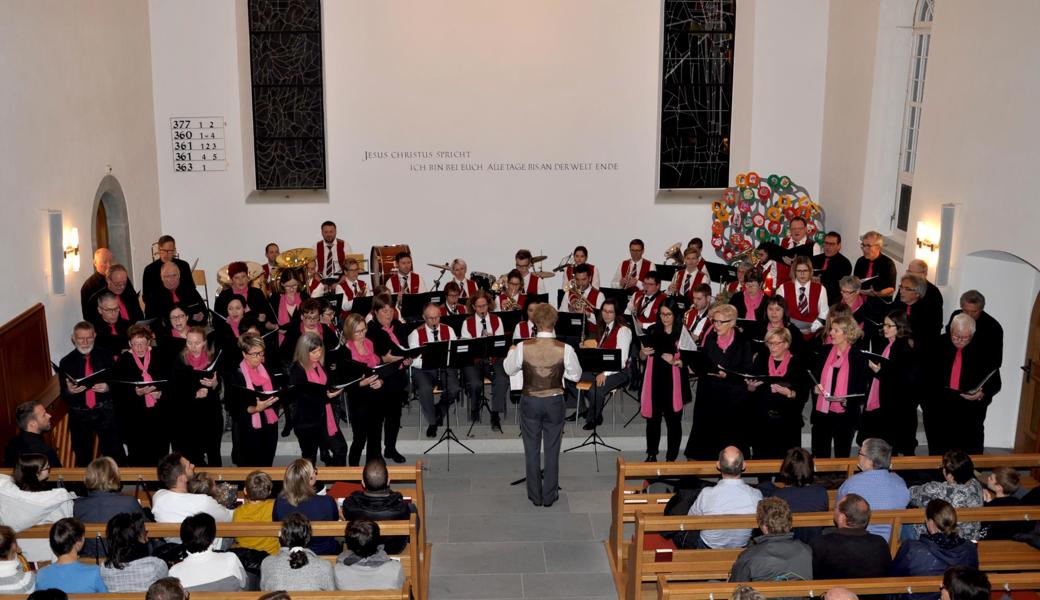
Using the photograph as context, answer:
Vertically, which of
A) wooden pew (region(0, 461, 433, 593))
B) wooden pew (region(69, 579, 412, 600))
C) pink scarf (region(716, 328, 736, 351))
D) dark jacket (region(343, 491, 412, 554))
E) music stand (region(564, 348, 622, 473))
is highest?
pink scarf (region(716, 328, 736, 351))

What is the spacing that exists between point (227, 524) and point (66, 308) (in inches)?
223

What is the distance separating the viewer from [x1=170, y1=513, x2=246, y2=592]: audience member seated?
5641 mm

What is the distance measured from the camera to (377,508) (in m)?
6.53

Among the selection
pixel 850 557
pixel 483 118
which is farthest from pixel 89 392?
pixel 483 118

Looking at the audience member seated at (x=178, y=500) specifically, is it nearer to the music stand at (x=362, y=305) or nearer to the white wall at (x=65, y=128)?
the white wall at (x=65, y=128)

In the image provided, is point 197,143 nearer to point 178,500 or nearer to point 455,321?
point 455,321

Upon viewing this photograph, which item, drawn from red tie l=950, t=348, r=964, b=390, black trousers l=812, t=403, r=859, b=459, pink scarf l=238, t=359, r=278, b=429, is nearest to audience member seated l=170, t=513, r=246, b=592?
pink scarf l=238, t=359, r=278, b=429

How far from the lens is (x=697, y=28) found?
48.8ft

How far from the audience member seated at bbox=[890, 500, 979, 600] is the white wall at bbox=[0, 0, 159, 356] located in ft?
26.5

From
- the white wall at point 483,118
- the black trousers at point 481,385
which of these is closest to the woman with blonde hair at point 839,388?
the black trousers at point 481,385

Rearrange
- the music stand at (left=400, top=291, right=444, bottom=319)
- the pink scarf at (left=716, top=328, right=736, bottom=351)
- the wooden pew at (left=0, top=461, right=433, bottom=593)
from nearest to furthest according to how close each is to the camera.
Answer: the wooden pew at (left=0, top=461, right=433, bottom=593) < the pink scarf at (left=716, top=328, right=736, bottom=351) < the music stand at (left=400, top=291, right=444, bottom=319)

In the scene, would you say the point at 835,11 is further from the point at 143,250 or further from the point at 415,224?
the point at 143,250

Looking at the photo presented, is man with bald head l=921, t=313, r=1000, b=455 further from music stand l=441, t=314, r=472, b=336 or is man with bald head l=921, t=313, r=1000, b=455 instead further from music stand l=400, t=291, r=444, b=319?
music stand l=400, t=291, r=444, b=319

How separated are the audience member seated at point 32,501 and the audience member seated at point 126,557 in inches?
48.2
